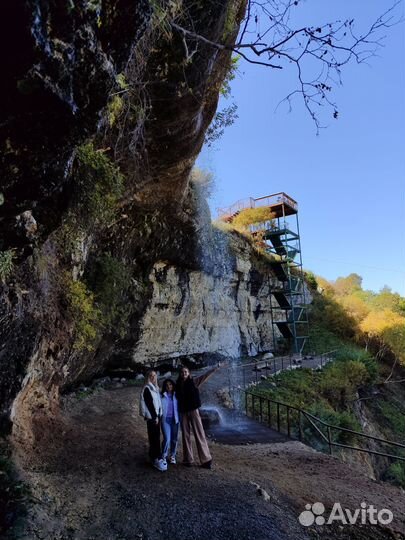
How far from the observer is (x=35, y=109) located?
7.27 ft

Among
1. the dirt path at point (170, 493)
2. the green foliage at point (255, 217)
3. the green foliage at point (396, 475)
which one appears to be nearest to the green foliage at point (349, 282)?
the green foliage at point (255, 217)

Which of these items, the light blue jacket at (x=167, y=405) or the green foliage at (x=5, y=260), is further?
the light blue jacket at (x=167, y=405)

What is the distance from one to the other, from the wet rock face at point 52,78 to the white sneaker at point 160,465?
3636 mm

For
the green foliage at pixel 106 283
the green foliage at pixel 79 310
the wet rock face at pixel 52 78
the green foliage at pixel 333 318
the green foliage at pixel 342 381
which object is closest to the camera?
the wet rock face at pixel 52 78

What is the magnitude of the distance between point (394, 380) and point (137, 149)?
2179 centimetres

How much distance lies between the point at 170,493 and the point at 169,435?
36.0 inches

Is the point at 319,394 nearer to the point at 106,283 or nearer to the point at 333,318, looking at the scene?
the point at 106,283

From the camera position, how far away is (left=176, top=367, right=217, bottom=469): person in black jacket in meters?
4.86

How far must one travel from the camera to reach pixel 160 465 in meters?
4.55

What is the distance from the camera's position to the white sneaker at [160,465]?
4.54 m

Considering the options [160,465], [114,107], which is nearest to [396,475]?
[160,465]

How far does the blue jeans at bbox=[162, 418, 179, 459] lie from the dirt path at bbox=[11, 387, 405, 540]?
0.27 metres

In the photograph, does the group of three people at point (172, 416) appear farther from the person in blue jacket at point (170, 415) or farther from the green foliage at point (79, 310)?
the green foliage at point (79, 310)

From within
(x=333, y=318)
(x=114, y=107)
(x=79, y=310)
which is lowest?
(x=333, y=318)
